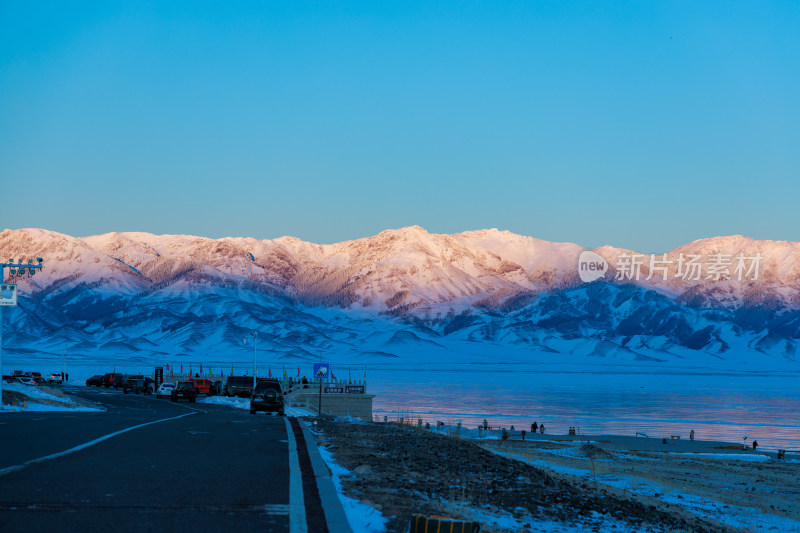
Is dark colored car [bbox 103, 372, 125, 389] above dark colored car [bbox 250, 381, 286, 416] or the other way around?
the other way around

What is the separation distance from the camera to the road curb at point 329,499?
8884mm

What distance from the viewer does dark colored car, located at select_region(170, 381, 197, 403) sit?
5781cm

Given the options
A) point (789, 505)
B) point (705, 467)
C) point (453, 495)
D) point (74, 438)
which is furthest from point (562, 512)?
point (705, 467)

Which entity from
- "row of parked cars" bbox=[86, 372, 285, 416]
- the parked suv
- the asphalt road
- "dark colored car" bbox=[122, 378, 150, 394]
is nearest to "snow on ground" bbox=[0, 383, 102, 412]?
"row of parked cars" bbox=[86, 372, 285, 416]

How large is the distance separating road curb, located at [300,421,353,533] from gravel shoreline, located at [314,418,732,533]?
28 cm

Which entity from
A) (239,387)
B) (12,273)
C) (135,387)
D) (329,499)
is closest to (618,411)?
(239,387)

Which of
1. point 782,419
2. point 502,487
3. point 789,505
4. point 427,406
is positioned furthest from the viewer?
point 427,406

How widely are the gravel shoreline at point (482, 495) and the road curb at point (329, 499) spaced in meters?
0.28

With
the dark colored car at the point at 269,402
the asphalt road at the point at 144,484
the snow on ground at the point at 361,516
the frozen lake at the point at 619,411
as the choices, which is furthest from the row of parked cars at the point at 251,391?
the snow on ground at the point at 361,516

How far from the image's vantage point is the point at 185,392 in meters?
58.1

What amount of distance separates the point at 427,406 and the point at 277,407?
50.9 meters

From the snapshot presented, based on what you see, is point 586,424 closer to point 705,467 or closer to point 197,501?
point 705,467

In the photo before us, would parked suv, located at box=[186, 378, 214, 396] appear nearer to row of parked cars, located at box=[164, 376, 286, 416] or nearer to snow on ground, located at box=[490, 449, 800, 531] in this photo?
row of parked cars, located at box=[164, 376, 286, 416]

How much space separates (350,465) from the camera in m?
→ 15.0
